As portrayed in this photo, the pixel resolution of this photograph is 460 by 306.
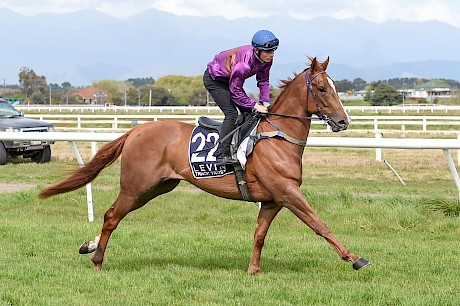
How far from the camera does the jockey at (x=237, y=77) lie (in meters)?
6.95

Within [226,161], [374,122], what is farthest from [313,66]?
[374,122]

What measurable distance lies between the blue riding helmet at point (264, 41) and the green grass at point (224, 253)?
2.06 metres

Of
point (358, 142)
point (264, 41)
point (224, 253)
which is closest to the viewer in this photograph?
point (264, 41)

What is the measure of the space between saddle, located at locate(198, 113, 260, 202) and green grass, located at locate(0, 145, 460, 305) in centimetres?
82

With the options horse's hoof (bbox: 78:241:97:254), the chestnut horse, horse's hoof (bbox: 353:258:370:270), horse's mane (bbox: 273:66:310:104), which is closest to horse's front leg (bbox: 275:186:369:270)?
the chestnut horse

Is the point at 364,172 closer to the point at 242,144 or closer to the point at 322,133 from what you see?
the point at 322,133

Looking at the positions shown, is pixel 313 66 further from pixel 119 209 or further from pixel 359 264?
pixel 119 209

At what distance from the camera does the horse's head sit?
6852 millimetres

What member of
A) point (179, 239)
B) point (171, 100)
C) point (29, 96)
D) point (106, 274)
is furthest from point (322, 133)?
point (29, 96)

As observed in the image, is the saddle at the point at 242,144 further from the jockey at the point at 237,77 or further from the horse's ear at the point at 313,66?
the horse's ear at the point at 313,66

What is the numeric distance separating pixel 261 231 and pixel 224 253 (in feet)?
3.11

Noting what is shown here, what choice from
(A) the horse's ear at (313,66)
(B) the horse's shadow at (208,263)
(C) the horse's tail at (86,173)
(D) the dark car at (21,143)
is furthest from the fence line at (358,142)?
(D) the dark car at (21,143)

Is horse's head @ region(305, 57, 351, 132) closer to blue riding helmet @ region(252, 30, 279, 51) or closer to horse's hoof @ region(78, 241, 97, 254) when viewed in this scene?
blue riding helmet @ region(252, 30, 279, 51)

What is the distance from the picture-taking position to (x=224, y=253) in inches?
320
